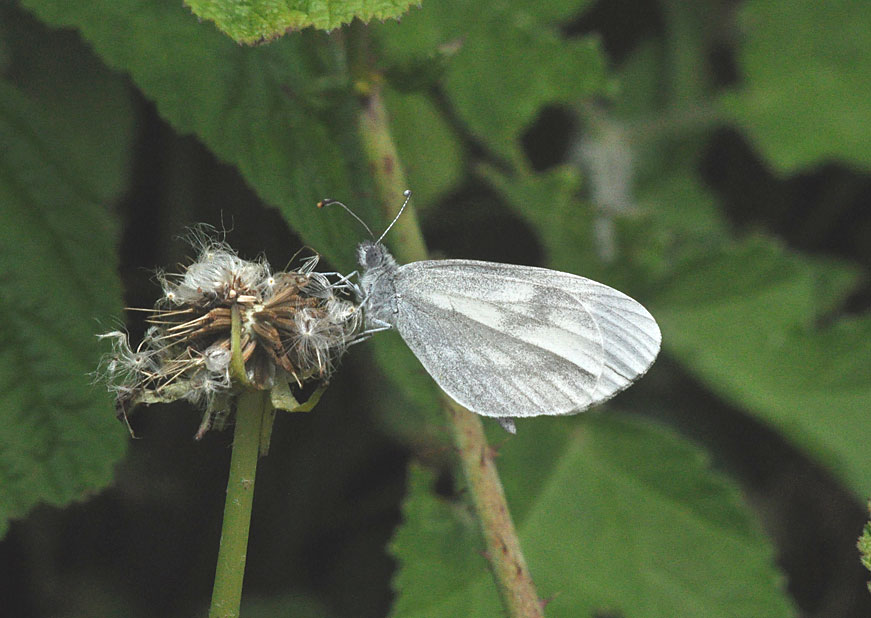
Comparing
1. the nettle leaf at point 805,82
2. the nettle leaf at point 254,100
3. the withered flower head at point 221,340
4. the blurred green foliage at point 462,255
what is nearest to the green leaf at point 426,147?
the blurred green foliage at point 462,255

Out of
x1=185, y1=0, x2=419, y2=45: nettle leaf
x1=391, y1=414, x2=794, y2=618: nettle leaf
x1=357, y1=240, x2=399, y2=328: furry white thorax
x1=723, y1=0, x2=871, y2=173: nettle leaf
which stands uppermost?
x1=185, y1=0, x2=419, y2=45: nettle leaf

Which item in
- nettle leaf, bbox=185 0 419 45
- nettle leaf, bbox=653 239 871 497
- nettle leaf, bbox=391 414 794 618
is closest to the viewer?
nettle leaf, bbox=185 0 419 45

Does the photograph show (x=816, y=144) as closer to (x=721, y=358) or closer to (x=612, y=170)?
(x=612, y=170)

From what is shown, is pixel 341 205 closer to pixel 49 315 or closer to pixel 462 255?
pixel 49 315

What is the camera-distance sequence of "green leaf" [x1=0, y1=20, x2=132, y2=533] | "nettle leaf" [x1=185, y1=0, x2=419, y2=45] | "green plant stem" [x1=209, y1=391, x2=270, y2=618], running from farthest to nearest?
1. "green leaf" [x1=0, y1=20, x2=132, y2=533]
2. "nettle leaf" [x1=185, y1=0, x2=419, y2=45]
3. "green plant stem" [x1=209, y1=391, x2=270, y2=618]

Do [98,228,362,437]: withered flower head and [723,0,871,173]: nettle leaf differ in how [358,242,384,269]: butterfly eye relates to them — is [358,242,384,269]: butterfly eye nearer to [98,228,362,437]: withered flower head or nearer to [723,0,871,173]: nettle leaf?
[98,228,362,437]: withered flower head

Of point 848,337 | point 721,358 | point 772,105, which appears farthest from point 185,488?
point 772,105

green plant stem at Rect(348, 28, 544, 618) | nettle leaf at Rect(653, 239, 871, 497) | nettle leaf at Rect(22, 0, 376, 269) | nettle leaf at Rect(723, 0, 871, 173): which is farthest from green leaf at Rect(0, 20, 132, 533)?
nettle leaf at Rect(723, 0, 871, 173)
